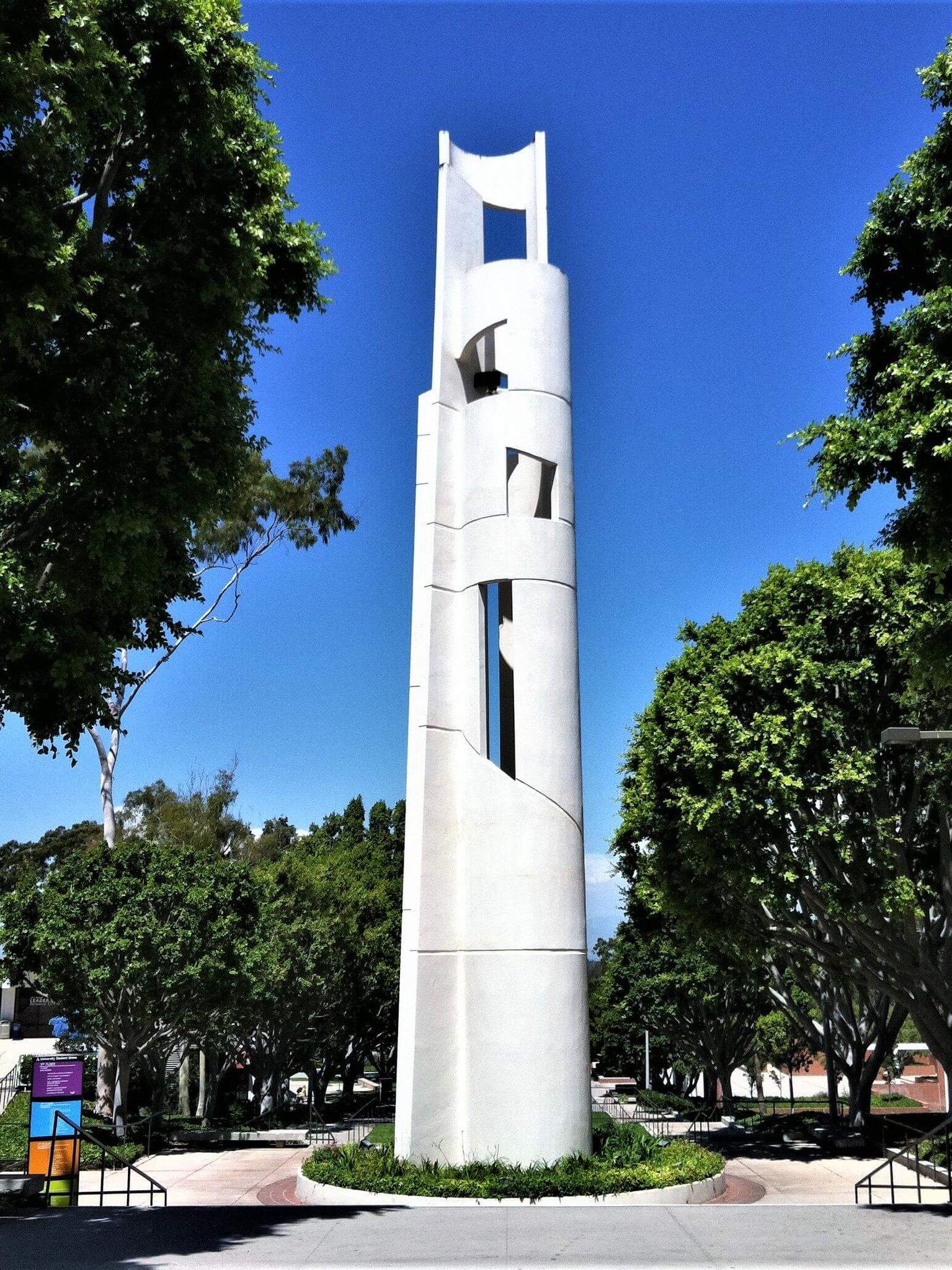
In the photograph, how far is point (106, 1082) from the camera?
3716 cm

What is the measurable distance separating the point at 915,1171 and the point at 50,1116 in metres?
15.3

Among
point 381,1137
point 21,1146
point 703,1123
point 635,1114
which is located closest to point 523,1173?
point 381,1137

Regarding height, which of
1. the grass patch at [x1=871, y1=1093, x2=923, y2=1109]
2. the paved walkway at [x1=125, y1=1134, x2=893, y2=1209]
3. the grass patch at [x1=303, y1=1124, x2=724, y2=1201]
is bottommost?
the grass patch at [x1=871, y1=1093, x2=923, y2=1109]

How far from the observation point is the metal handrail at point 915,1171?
17359 millimetres

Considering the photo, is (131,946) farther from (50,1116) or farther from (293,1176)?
(50,1116)

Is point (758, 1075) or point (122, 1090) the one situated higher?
point (122, 1090)

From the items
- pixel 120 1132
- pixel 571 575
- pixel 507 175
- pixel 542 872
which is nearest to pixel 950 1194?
pixel 542 872

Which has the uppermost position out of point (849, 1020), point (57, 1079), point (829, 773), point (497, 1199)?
point (829, 773)

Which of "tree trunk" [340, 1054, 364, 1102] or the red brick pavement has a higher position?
the red brick pavement

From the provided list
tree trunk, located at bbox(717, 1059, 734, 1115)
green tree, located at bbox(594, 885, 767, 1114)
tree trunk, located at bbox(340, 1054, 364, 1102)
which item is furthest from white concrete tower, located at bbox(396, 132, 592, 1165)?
tree trunk, located at bbox(340, 1054, 364, 1102)

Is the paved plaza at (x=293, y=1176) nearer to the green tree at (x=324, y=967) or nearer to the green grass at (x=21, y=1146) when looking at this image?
the green grass at (x=21, y=1146)

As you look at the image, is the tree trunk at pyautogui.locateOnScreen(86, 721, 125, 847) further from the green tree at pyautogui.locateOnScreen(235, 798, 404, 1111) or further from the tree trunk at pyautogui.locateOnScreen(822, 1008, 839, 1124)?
the tree trunk at pyautogui.locateOnScreen(822, 1008, 839, 1124)

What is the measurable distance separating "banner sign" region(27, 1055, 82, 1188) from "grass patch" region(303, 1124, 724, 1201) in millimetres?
4196

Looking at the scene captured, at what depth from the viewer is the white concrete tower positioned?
64.7ft
